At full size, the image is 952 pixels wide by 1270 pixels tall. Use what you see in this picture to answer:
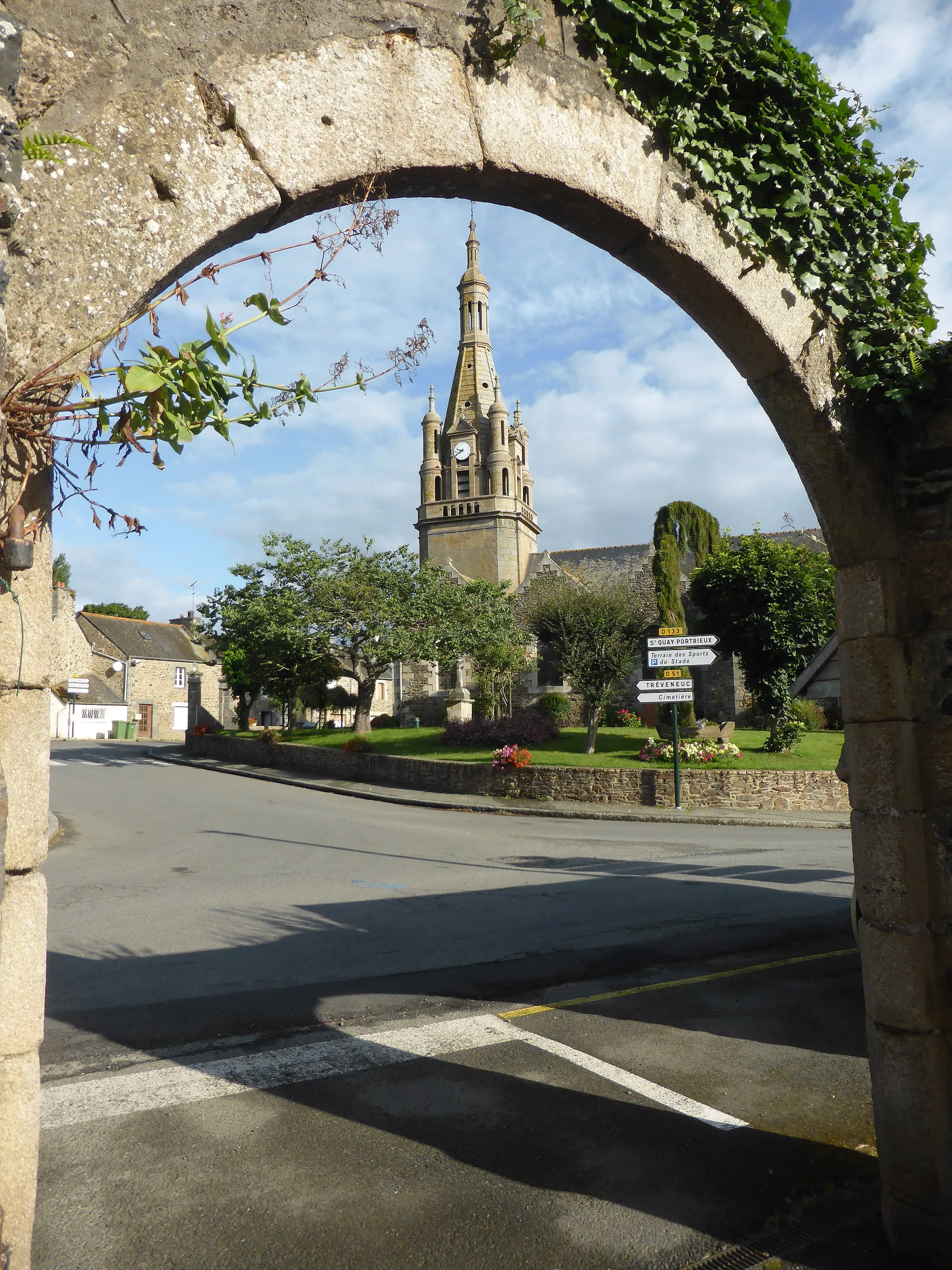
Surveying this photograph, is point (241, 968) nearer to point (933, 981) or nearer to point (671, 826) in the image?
point (933, 981)

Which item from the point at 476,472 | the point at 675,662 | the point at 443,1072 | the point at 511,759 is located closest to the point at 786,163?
the point at 443,1072

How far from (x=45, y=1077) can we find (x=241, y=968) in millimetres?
1982

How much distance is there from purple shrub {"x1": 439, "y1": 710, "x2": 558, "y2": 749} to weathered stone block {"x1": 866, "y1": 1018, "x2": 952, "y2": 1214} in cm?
2057

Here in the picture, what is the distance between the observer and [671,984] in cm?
582

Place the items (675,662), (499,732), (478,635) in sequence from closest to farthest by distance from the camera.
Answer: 1. (675,662)
2. (499,732)
3. (478,635)

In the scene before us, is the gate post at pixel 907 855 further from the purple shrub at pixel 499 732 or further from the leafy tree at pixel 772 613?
the purple shrub at pixel 499 732

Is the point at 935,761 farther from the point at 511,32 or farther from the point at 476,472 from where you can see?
the point at 476,472

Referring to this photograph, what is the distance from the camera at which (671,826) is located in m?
16.0

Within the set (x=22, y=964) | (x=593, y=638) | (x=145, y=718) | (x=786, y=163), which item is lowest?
(x=145, y=718)

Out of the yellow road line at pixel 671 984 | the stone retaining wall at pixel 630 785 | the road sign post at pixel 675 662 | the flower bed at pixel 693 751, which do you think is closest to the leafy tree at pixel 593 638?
the flower bed at pixel 693 751

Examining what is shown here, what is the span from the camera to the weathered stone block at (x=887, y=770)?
3.05 metres

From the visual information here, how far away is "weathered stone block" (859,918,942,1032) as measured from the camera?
2926mm

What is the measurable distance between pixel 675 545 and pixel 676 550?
0.23 metres

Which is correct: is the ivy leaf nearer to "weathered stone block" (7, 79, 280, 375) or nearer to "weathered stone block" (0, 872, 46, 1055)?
"weathered stone block" (7, 79, 280, 375)
